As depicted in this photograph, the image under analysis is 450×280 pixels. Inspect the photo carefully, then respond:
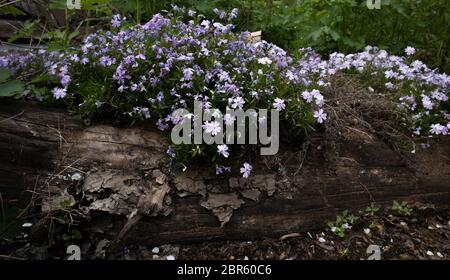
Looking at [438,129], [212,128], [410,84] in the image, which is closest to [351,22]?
[410,84]

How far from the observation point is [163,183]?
2.63 meters

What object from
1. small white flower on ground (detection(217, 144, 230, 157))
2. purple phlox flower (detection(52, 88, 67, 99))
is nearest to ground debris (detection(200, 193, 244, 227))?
small white flower on ground (detection(217, 144, 230, 157))

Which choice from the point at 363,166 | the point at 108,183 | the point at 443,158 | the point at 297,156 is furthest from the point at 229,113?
the point at 443,158

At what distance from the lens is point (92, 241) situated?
2.56 m

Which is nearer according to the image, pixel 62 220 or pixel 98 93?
pixel 62 220

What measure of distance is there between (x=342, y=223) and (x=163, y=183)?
1.17 m

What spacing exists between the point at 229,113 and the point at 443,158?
1684 mm

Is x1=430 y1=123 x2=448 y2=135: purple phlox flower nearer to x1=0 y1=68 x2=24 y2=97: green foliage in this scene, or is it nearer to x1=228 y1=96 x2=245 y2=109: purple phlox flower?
x1=228 y1=96 x2=245 y2=109: purple phlox flower

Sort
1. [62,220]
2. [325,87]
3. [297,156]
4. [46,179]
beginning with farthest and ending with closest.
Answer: [325,87] < [297,156] < [46,179] < [62,220]

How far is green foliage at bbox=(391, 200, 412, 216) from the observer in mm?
3012

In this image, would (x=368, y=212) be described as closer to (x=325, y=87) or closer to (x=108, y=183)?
(x=325, y=87)

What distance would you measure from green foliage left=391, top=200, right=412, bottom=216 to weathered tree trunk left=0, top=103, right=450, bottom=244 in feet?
0.16

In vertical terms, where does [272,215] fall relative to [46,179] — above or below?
below

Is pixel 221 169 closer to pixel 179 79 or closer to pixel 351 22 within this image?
pixel 179 79
